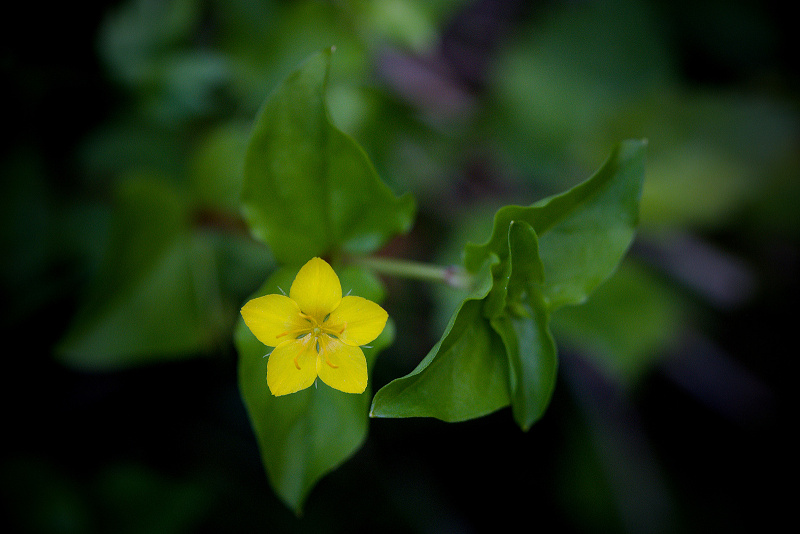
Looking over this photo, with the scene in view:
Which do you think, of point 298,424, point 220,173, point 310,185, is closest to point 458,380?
point 298,424

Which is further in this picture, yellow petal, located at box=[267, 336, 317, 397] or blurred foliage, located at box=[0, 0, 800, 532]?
blurred foliage, located at box=[0, 0, 800, 532]

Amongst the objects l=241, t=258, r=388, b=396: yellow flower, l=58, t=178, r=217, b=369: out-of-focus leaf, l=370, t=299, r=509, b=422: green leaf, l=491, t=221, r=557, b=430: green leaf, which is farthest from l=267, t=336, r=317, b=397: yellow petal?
l=58, t=178, r=217, b=369: out-of-focus leaf

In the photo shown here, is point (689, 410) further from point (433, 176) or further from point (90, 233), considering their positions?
point (90, 233)

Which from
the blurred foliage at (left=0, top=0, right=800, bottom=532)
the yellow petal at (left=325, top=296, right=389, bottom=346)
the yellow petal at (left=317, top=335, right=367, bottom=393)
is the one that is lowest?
the blurred foliage at (left=0, top=0, right=800, bottom=532)

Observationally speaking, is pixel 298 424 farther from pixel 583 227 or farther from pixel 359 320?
pixel 583 227

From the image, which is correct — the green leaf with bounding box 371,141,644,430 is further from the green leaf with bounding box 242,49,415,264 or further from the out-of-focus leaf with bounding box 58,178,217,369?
the out-of-focus leaf with bounding box 58,178,217,369

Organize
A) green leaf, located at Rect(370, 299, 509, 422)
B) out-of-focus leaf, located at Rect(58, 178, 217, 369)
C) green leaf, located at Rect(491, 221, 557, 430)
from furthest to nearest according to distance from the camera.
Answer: out-of-focus leaf, located at Rect(58, 178, 217, 369) → green leaf, located at Rect(491, 221, 557, 430) → green leaf, located at Rect(370, 299, 509, 422)

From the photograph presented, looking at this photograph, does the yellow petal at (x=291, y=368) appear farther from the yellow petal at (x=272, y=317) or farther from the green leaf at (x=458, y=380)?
the green leaf at (x=458, y=380)
